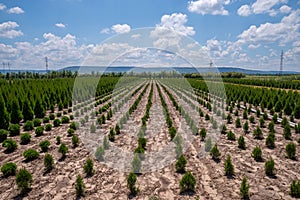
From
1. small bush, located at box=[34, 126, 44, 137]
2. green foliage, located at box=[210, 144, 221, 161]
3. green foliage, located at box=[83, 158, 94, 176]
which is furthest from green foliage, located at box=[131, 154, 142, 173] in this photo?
small bush, located at box=[34, 126, 44, 137]

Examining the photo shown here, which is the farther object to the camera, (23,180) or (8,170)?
(8,170)

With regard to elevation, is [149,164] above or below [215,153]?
below

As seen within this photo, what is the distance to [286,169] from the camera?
5.89 metres

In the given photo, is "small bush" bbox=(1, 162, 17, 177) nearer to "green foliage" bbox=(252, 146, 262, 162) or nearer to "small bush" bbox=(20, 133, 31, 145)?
"small bush" bbox=(20, 133, 31, 145)

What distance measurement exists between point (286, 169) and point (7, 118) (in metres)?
11.5

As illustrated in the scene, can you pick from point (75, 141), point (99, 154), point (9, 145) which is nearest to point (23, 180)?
point (99, 154)

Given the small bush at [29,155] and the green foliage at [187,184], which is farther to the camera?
the small bush at [29,155]

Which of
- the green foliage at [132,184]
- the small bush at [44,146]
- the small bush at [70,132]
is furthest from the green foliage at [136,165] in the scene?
the small bush at [70,132]

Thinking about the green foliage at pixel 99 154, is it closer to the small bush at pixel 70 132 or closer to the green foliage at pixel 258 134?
the small bush at pixel 70 132

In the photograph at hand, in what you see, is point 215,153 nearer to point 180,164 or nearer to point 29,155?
point 180,164

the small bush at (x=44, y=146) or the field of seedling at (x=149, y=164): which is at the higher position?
the small bush at (x=44, y=146)

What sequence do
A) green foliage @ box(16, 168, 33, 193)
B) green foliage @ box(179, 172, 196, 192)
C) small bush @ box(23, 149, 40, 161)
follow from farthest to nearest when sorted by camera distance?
small bush @ box(23, 149, 40, 161) < green foliage @ box(179, 172, 196, 192) < green foliage @ box(16, 168, 33, 193)

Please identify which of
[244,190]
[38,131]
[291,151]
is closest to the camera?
[244,190]

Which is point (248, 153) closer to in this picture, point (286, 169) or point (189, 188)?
point (286, 169)
